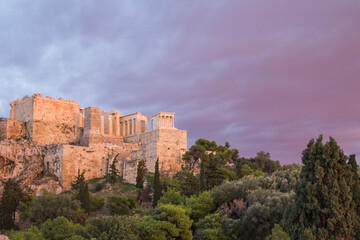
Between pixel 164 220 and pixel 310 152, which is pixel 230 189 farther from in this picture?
pixel 310 152

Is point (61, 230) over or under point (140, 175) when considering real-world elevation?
under

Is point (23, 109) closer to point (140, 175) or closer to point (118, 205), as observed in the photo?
point (140, 175)

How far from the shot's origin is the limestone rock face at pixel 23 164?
42.6m

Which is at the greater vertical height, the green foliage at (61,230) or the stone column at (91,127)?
the stone column at (91,127)

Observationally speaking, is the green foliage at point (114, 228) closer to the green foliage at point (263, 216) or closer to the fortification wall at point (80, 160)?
the green foliage at point (263, 216)

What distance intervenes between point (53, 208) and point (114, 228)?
1033cm

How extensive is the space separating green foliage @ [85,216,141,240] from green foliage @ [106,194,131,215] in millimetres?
8295

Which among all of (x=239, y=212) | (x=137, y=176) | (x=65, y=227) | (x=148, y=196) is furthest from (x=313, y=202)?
(x=137, y=176)

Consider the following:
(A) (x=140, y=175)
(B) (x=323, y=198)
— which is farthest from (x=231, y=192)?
(A) (x=140, y=175)

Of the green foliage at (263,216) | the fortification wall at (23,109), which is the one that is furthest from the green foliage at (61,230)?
the fortification wall at (23,109)

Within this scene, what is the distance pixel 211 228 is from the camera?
23219 millimetres

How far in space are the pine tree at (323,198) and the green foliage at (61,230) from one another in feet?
40.7

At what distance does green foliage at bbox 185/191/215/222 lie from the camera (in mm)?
25500

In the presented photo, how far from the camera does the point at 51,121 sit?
50.5m
